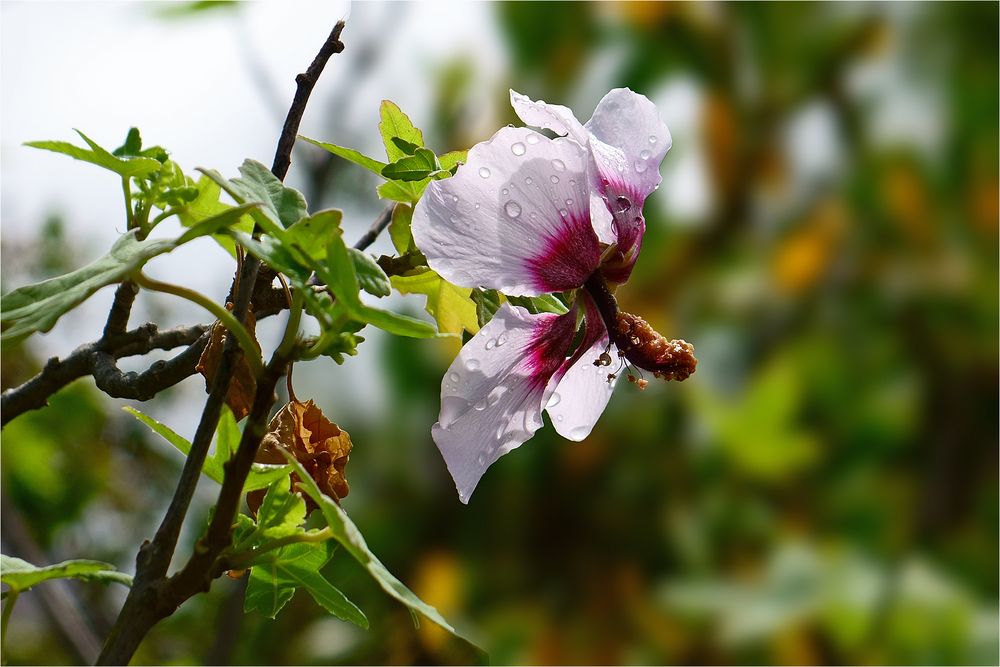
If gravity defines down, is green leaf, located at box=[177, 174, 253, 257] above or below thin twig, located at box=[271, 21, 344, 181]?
below

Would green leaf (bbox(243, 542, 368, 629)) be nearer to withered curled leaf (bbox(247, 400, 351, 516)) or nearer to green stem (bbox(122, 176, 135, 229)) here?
withered curled leaf (bbox(247, 400, 351, 516))

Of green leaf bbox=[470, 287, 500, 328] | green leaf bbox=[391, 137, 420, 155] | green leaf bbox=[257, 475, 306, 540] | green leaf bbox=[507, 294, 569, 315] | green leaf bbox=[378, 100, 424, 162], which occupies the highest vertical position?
green leaf bbox=[378, 100, 424, 162]

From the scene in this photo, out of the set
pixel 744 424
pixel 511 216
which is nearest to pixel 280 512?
pixel 511 216

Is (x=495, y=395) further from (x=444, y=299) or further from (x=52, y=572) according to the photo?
(x=52, y=572)

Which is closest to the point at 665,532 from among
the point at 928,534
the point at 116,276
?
the point at 928,534

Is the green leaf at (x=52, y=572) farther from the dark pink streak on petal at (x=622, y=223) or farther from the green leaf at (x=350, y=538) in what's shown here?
the dark pink streak on petal at (x=622, y=223)

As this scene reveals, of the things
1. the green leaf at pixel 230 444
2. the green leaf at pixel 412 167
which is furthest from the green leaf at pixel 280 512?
the green leaf at pixel 412 167

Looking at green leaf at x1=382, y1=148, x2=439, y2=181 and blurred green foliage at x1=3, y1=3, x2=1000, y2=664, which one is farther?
blurred green foliage at x1=3, y1=3, x2=1000, y2=664

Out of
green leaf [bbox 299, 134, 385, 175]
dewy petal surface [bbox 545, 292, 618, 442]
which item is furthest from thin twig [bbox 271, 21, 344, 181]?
dewy petal surface [bbox 545, 292, 618, 442]
